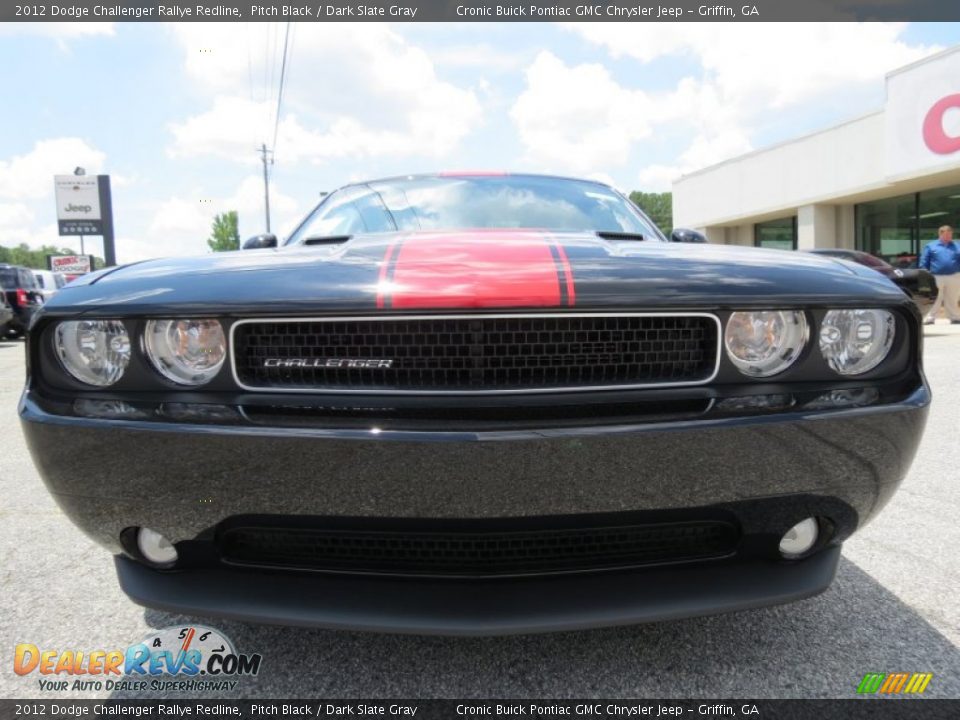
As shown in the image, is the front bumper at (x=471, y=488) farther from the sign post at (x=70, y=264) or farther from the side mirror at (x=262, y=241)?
the sign post at (x=70, y=264)

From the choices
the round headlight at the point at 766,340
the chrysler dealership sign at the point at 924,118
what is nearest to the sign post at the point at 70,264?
the chrysler dealership sign at the point at 924,118

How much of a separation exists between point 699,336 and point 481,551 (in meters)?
0.66

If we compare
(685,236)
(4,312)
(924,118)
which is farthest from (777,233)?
(4,312)

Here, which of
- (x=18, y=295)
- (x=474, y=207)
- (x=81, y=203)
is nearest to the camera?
(x=474, y=207)

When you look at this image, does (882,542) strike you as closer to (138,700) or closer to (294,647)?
(294,647)

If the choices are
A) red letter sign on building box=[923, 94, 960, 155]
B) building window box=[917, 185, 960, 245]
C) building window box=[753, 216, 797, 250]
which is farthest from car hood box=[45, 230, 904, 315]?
building window box=[753, 216, 797, 250]

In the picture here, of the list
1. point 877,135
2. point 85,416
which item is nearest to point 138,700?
point 85,416

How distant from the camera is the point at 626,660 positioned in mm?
1603

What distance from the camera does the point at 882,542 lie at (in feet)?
7.54

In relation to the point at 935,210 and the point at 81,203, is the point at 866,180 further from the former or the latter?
the point at 81,203

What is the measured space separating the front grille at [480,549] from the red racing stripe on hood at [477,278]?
49 centimetres

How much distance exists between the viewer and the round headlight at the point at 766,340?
1.38m

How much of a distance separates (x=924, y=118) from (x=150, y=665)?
16091mm

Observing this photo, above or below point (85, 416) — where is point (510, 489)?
below
